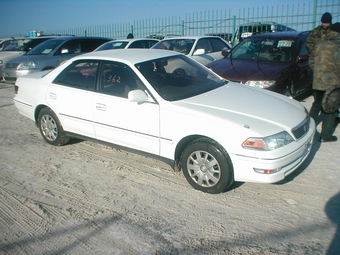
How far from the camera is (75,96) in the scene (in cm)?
482

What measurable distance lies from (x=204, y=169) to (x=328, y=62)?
9.28 ft

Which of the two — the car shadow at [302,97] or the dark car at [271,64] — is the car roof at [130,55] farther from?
the car shadow at [302,97]

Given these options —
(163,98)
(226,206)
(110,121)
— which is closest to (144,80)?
(163,98)

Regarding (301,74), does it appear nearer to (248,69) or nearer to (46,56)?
(248,69)

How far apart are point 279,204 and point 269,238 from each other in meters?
0.67

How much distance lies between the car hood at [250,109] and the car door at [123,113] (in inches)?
18.1

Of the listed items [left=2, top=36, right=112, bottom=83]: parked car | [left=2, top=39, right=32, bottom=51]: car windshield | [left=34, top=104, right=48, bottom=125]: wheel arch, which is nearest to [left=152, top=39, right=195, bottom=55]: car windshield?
[left=2, top=36, right=112, bottom=83]: parked car

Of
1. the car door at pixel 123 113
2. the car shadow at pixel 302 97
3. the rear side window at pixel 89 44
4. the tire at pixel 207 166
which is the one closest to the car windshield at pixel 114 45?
the rear side window at pixel 89 44

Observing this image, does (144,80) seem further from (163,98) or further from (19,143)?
(19,143)

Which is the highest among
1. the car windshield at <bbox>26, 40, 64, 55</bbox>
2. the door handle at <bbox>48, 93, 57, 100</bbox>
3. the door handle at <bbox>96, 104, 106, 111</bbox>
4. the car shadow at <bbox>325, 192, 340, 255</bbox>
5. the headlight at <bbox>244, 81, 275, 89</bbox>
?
the car windshield at <bbox>26, 40, 64, 55</bbox>

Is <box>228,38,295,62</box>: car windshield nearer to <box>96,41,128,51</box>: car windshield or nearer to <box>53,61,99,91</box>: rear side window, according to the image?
<box>53,61,99,91</box>: rear side window

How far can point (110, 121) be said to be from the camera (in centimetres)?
445

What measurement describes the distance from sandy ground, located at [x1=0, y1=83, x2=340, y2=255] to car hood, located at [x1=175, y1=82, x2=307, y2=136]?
822mm

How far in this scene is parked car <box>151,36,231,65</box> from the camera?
9453 millimetres
